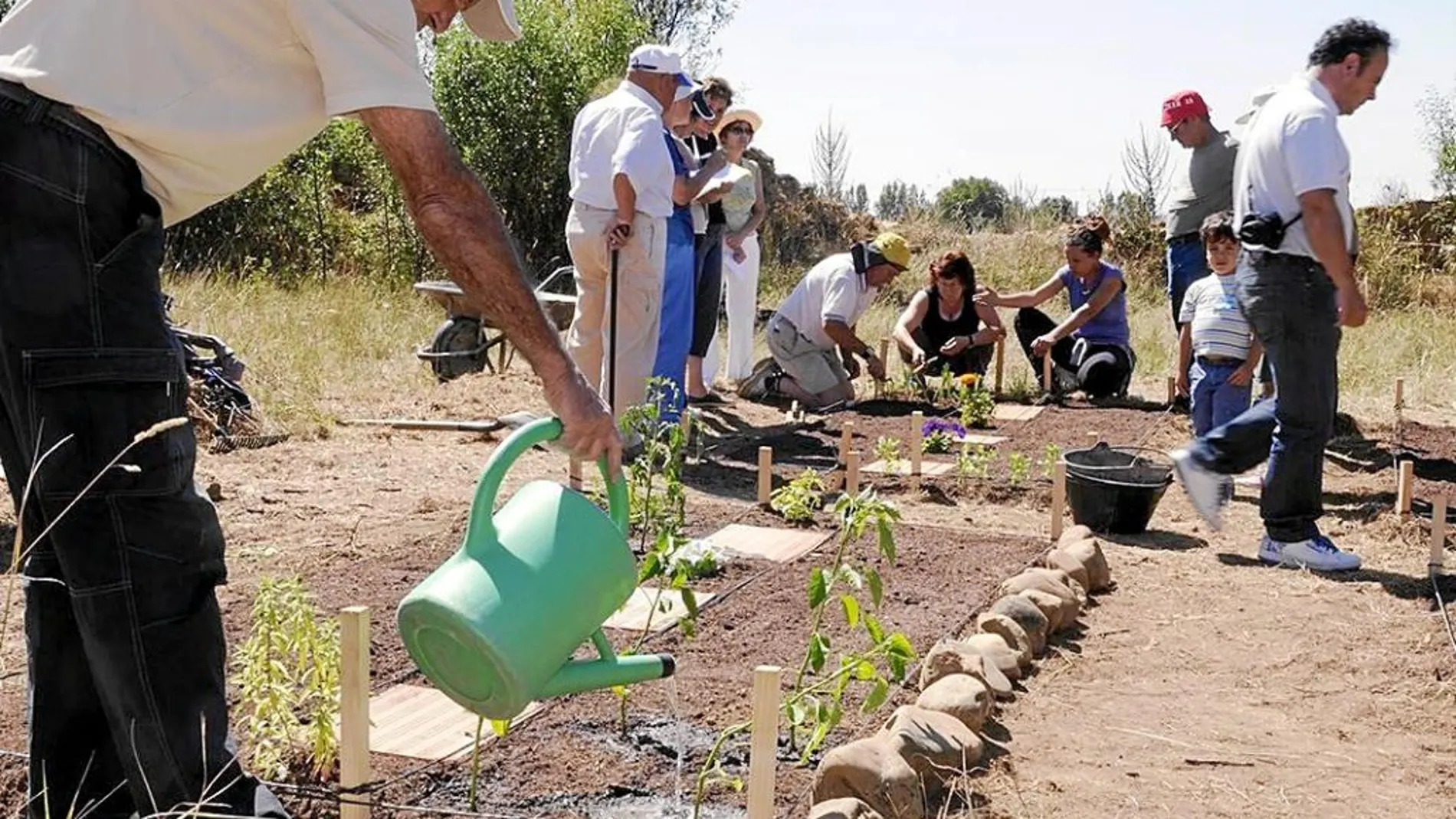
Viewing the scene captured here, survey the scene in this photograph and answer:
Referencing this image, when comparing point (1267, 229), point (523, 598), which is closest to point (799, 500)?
point (1267, 229)

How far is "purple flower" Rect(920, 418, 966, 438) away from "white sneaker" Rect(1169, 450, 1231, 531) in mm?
2105

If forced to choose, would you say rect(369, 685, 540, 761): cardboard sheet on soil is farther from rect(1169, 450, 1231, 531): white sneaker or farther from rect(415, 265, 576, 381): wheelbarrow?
rect(415, 265, 576, 381): wheelbarrow

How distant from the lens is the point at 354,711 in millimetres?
2375

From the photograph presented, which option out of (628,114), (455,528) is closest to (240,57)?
(455,528)

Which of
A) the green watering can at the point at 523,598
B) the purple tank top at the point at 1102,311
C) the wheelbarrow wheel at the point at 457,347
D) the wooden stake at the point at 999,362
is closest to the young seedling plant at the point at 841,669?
the green watering can at the point at 523,598

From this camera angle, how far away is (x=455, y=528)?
5.07m

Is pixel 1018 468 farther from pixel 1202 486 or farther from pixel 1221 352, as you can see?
pixel 1221 352

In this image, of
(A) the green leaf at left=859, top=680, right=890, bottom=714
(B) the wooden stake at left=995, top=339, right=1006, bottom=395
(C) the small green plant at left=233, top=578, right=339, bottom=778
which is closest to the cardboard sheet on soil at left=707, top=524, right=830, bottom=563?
(A) the green leaf at left=859, top=680, right=890, bottom=714

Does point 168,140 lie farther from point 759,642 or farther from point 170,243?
point 170,243

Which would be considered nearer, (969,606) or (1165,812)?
(1165,812)

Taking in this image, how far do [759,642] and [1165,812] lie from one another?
1.21 m

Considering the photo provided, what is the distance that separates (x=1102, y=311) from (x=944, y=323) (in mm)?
958

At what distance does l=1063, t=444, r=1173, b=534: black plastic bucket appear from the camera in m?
5.46

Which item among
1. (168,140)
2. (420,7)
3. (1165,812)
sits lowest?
(1165,812)
